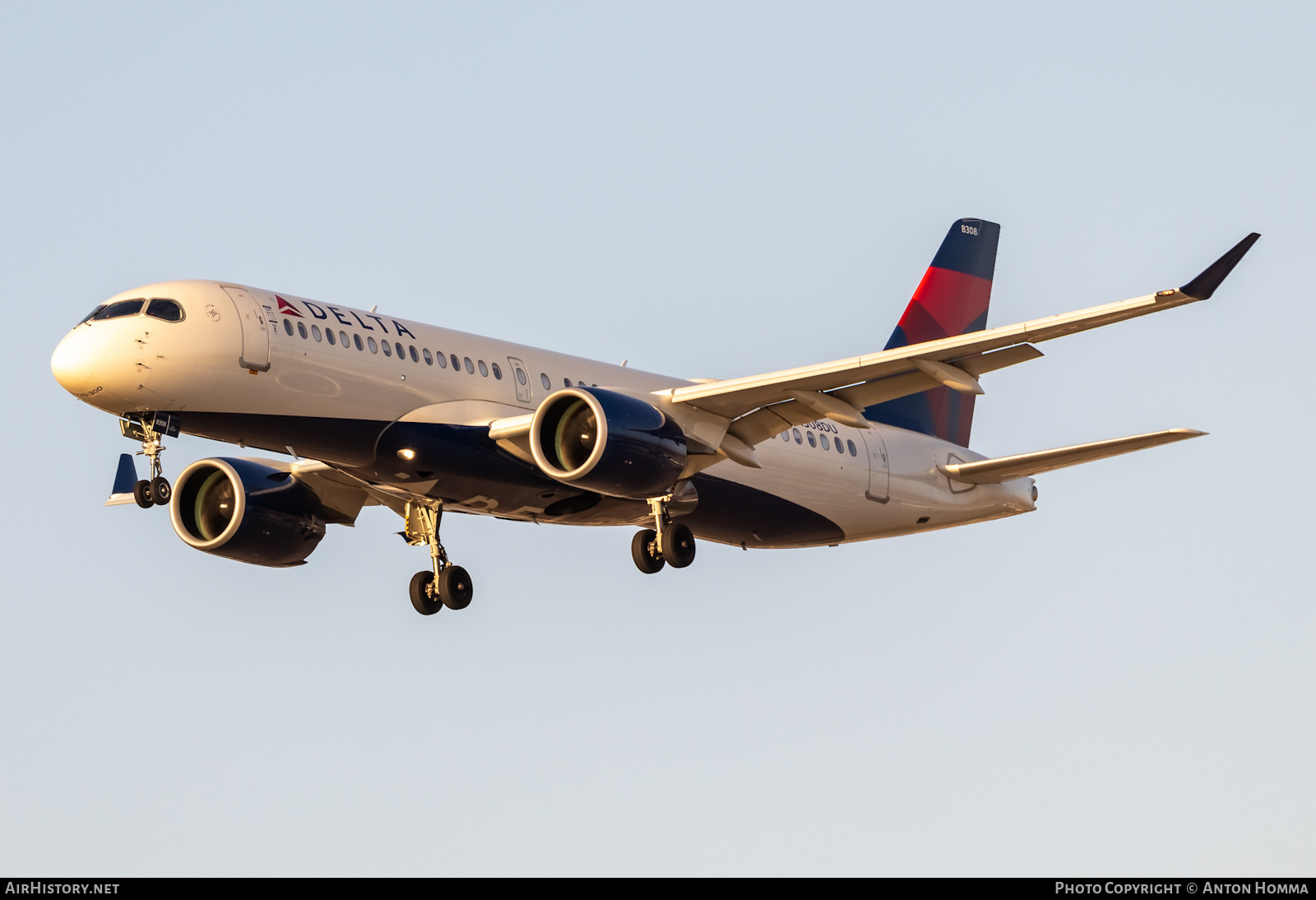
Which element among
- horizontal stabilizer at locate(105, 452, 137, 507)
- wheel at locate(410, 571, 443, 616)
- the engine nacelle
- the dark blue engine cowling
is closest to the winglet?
the dark blue engine cowling

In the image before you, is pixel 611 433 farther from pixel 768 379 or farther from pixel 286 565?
pixel 286 565

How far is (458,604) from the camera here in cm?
3634

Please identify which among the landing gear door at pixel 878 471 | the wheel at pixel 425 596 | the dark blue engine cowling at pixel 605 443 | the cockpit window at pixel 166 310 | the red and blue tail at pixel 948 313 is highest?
the red and blue tail at pixel 948 313

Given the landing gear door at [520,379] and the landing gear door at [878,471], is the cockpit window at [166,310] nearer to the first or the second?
the landing gear door at [520,379]

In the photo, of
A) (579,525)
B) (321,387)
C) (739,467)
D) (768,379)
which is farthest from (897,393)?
(321,387)

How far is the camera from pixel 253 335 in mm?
30625

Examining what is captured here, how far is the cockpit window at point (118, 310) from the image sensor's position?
30.5m

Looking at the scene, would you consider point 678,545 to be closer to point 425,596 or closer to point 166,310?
point 425,596

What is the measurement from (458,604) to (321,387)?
6.84 m

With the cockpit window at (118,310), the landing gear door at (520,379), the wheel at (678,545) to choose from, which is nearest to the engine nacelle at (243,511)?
the landing gear door at (520,379)

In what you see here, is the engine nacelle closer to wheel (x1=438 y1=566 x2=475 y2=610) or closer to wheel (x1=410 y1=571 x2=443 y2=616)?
wheel (x1=410 y1=571 x2=443 y2=616)

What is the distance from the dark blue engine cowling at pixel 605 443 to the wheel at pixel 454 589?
4.86 m

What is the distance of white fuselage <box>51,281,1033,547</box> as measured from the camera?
3014 cm

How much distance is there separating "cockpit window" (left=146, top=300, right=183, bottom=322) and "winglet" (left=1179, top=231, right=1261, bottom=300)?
16.0 metres
